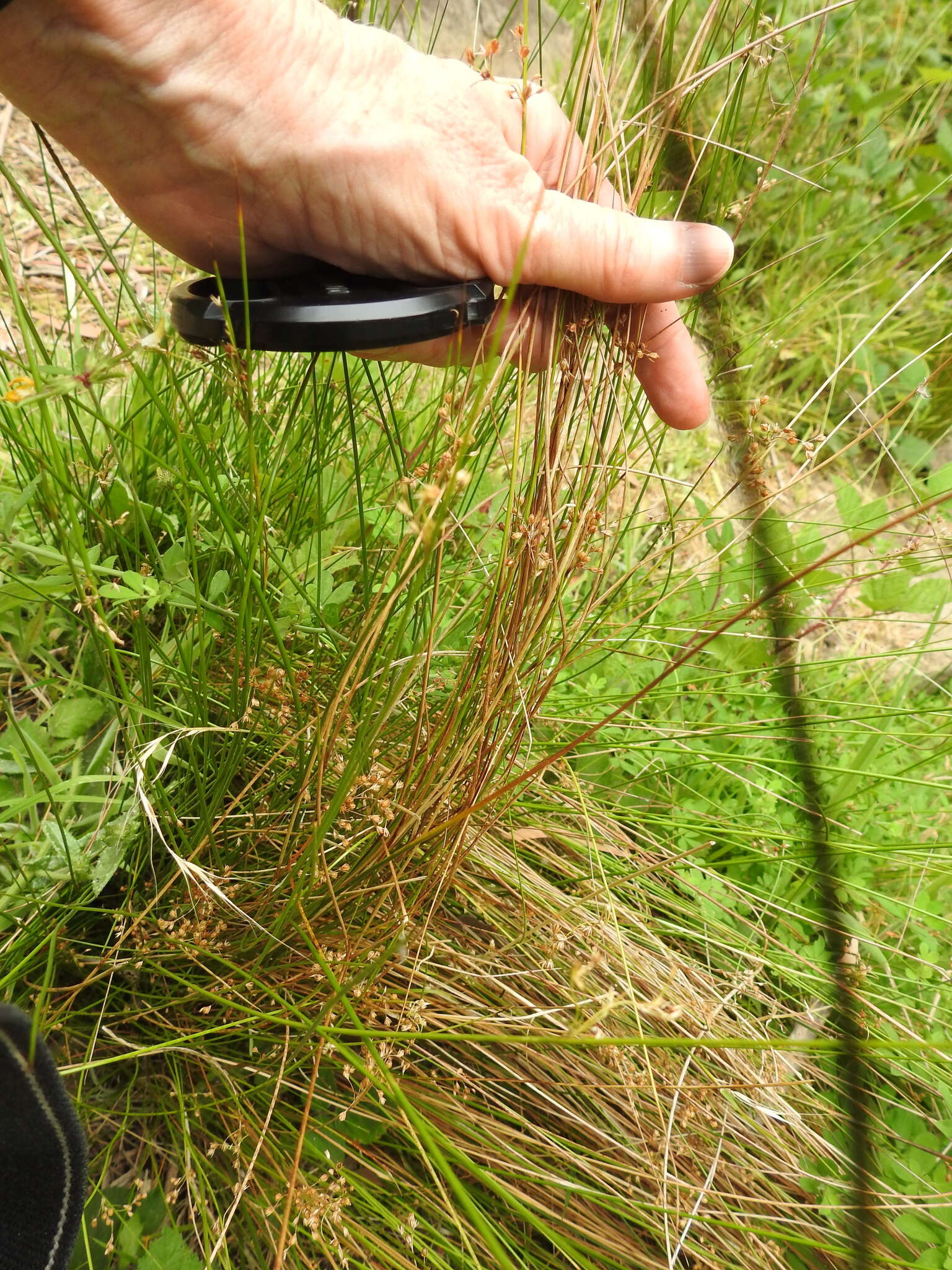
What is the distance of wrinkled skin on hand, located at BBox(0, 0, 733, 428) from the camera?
921mm

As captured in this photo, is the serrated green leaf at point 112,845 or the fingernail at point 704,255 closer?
the fingernail at point 704,255

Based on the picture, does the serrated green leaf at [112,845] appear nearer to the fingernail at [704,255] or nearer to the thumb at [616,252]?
the thumb at [616,252]

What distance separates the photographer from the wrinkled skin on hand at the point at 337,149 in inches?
36.3

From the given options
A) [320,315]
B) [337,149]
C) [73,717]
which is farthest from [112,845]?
[337,149]

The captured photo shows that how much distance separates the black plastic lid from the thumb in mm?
107

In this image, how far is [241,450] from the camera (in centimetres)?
127

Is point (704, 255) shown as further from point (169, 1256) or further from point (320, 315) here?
point (169, 1256)

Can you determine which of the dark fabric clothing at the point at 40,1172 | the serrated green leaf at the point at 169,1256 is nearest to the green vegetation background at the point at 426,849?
the serrated green leaf at the point at 169,1256

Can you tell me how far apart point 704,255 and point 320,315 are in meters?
0.41

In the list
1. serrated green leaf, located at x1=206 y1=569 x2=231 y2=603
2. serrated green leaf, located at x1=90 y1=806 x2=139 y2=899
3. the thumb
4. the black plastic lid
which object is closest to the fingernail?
the thumb

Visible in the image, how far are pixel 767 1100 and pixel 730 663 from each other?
0.70 m

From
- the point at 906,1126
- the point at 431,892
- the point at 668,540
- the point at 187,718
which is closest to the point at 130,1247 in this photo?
the point at 431,892

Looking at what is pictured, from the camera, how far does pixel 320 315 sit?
898 millimetres

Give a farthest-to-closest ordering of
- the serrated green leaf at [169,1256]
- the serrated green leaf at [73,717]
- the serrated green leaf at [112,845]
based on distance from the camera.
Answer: the serrated green leaf at [73,717] < the serrated green leaf at [112,845] < the serrated green leaf at [169,1256]
